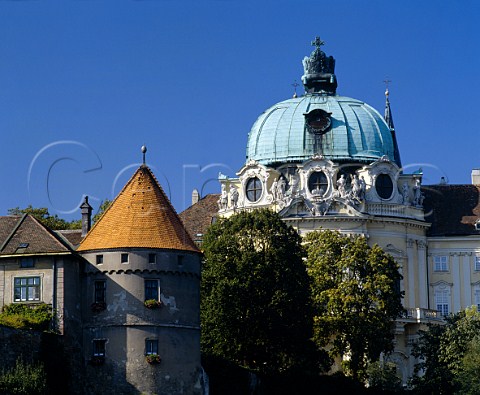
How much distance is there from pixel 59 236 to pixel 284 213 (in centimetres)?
3970

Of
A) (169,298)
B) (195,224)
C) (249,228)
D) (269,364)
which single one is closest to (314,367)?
(269,364)

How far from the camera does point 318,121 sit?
474 feet

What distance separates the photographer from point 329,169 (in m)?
140

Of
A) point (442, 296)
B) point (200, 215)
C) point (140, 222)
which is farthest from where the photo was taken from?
point (200, 215)

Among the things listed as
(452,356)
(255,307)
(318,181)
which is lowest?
(452,356)

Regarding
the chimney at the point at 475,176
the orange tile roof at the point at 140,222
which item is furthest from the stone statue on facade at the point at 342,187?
the orange tile roof at the point at 140,222

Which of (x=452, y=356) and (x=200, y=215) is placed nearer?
(x=452, y=356)

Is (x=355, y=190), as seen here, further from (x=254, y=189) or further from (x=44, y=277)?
(x=44, y=277)

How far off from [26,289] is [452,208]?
6021 centimetres

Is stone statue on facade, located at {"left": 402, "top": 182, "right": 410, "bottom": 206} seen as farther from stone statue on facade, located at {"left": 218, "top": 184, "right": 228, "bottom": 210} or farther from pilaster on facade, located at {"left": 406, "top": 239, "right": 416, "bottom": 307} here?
stone statue on facade, located at {"left": 218, "top": 184, "right": 228, "bottom": 210}

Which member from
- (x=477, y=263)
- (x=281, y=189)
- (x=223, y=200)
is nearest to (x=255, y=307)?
(x=281, y=189)

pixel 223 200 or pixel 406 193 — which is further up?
pixel 406 193

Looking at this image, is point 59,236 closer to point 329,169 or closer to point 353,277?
point 353,277

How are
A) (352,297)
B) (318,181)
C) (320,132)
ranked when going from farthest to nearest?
(320,132), (318,181), (352,297)
